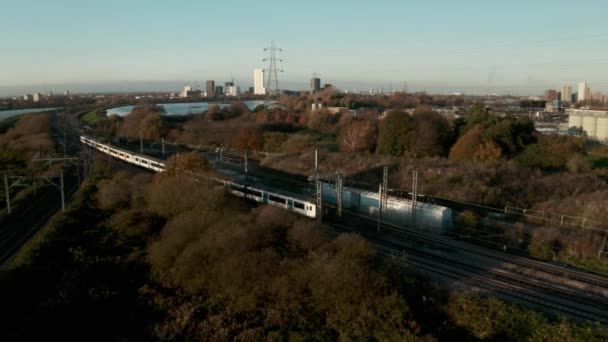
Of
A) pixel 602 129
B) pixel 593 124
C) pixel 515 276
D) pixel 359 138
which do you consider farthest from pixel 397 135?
pixel 515 276

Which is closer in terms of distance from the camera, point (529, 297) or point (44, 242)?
point (529, 297)

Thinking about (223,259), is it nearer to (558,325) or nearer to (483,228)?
(558,325)

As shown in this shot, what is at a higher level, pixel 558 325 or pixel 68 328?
pixel 558 325

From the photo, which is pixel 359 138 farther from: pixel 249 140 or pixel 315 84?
pixel 315 84

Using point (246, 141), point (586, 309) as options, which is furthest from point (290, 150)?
point (586, 309)

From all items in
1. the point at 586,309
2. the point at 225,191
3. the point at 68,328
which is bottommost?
the point at 68,328

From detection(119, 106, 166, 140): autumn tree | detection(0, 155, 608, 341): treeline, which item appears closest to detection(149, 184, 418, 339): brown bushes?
detection(0, 155, 608, 341): treeline

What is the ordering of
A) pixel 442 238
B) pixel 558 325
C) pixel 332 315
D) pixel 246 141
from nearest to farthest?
pixel 558 325 → pixel 332 315 → pixel 442 238 → pixel 246 141

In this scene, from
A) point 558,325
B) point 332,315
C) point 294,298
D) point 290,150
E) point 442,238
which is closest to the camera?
point 558,325

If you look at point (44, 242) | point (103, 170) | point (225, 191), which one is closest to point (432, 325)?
point (225, 191)
